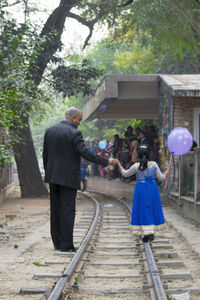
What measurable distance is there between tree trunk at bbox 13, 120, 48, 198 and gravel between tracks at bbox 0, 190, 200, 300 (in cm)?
767

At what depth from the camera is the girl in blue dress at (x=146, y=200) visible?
29.6 ft

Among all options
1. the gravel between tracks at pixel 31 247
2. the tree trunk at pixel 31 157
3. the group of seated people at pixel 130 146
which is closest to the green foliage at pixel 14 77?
the gravel between tracks at pixel 31 247

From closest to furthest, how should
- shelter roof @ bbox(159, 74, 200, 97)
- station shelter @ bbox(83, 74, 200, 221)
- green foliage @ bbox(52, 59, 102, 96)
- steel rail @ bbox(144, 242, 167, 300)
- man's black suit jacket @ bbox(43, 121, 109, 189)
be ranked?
steel rail @ bbox(144, 242, 167, 300), man's black suit jacket @ bbox(43, 121, 109, 189), shelter roof @ bbox(159, 74, 200, 97), station shelter @ bbox(83, 74, 200, 221), green foliage @ bbox(52, 59, 102, 96)

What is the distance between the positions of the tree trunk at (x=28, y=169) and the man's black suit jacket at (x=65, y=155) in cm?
1626

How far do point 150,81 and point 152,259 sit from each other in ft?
40.3

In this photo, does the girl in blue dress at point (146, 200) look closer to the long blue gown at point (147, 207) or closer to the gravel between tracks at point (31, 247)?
the long blue gown at point (147, 207)

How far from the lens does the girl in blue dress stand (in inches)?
355

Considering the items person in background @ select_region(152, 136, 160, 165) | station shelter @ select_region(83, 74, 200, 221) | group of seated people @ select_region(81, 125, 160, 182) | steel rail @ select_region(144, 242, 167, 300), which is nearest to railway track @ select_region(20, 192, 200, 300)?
steel rail @ select_region(144, 242, 167, 300)

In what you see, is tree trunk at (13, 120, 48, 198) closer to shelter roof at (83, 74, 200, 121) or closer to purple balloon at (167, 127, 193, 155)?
shelter roof at (83, 74, 200, 121)

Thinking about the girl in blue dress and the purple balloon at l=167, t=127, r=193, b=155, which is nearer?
the purple balloon at l=167, t=127, r=193, b=155

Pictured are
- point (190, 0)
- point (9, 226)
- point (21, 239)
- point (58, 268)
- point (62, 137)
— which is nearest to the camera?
point (58, 268)

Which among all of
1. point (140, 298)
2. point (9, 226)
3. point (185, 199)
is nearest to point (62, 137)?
point (140, 298)

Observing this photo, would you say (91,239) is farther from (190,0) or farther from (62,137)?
(190,0)

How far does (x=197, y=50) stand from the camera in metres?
25.9
